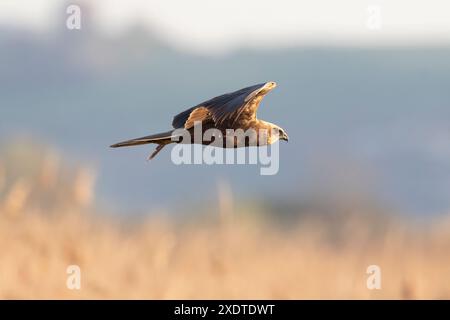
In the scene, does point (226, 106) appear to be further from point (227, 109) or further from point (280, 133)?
point (280, 133)

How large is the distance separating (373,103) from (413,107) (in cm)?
344

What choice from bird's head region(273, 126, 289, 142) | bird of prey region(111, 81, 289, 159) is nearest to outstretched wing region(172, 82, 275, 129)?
bird of prey region(111, 81, 289, 159)

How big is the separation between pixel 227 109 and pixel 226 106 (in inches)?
1.4

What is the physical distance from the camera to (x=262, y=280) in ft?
25.7

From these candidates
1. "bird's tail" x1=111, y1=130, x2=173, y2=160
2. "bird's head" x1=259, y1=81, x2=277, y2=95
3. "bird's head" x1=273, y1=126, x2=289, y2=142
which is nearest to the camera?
"bird's tail" x1=111, y1=130, x2=173, y2=160

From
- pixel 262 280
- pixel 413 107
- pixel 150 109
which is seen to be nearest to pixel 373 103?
pixel 413 107

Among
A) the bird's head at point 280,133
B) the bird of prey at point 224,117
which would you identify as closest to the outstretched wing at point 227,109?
the bird of prey at point 224,117

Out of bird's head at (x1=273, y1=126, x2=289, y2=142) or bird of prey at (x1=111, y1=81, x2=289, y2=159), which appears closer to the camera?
bird of prey at (x1=111, y1=81, x2=289, y2=159)

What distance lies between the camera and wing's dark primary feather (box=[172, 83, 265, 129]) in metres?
6.21

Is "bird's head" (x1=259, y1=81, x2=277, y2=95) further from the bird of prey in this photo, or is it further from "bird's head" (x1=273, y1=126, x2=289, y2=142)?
"bird's head" (x1=273, y1=126, x2=289, y2=142)

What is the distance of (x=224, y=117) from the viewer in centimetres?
619

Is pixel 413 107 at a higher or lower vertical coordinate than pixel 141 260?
higher

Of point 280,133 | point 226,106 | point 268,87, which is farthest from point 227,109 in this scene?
point 280,133
